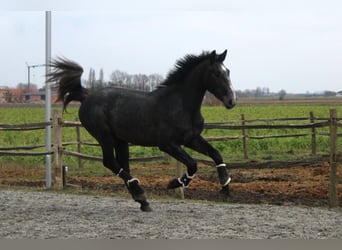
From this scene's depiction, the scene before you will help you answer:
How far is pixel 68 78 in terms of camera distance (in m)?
7.36

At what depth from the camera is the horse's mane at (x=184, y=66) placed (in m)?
6.57

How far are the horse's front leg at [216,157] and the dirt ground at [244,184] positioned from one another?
7.37ft

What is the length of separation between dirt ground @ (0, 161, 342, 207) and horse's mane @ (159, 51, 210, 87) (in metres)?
2.66

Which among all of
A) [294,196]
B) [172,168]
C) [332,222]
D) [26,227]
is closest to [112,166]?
[26,227]

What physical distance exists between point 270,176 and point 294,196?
2.46 metres

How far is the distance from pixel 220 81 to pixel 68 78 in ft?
7.69

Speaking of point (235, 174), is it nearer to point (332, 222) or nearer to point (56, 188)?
point (56, 188)

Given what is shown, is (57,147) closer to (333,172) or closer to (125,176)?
(125,176)

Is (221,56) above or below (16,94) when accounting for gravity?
below

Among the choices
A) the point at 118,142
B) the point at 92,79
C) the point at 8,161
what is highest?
the point at 92,79

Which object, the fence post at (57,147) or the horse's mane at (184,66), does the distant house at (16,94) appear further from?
the horse's mane at (184,66)

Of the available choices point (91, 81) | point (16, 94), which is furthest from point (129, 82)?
point (16, 94)

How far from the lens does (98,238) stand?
16.9 feet

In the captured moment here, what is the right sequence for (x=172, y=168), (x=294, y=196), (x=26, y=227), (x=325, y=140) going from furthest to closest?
(x=325, y=140) < (x=172, y=168) < (x=294, y=196) < (x=26, y=227)
